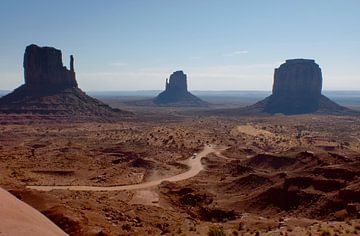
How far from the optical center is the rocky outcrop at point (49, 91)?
492 feet

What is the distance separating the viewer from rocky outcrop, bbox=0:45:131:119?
14988 cm

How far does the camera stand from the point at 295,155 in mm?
61594

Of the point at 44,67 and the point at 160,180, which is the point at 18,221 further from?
the point at 44,67

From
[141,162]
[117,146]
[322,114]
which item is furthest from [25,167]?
[322,114]

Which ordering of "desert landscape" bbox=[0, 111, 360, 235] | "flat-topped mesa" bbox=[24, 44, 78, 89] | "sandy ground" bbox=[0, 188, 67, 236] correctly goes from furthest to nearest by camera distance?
"flat-topped mesa" bbox=[24, 44, 78, 89] → "desert landscape" bbox=[0, 111, 360, 235] → "sandy ground" bbox=[0, 188, 67, 236]

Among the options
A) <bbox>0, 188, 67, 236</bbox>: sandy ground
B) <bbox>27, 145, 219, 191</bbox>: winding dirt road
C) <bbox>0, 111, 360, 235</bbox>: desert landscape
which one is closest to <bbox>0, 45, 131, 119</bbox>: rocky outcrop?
<bbox>0, 111, 360, 235</bbox>: desert landscape

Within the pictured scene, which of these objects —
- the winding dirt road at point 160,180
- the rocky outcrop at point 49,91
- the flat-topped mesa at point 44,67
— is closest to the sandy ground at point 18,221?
the winding dirt road at point 160,180

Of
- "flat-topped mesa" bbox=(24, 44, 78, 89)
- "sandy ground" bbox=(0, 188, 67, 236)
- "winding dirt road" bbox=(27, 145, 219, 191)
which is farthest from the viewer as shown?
"flat-topped mesa" bbox=(24, 44, 78, 89)

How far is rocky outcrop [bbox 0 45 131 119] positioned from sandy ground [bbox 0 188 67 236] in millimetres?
136707

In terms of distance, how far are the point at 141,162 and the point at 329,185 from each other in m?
35.0

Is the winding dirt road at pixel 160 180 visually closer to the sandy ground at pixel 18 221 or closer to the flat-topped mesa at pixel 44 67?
the sandy ground at pixel 18 221

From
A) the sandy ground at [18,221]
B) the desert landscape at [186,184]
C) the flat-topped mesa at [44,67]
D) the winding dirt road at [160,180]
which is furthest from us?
the flat-topped mesa at [44,67]

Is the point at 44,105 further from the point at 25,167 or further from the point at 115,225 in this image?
the point at 115,225

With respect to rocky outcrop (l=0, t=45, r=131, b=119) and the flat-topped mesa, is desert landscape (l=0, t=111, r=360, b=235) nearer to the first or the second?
rocky outcrop (l=0, t=45, r=131, b=119)
